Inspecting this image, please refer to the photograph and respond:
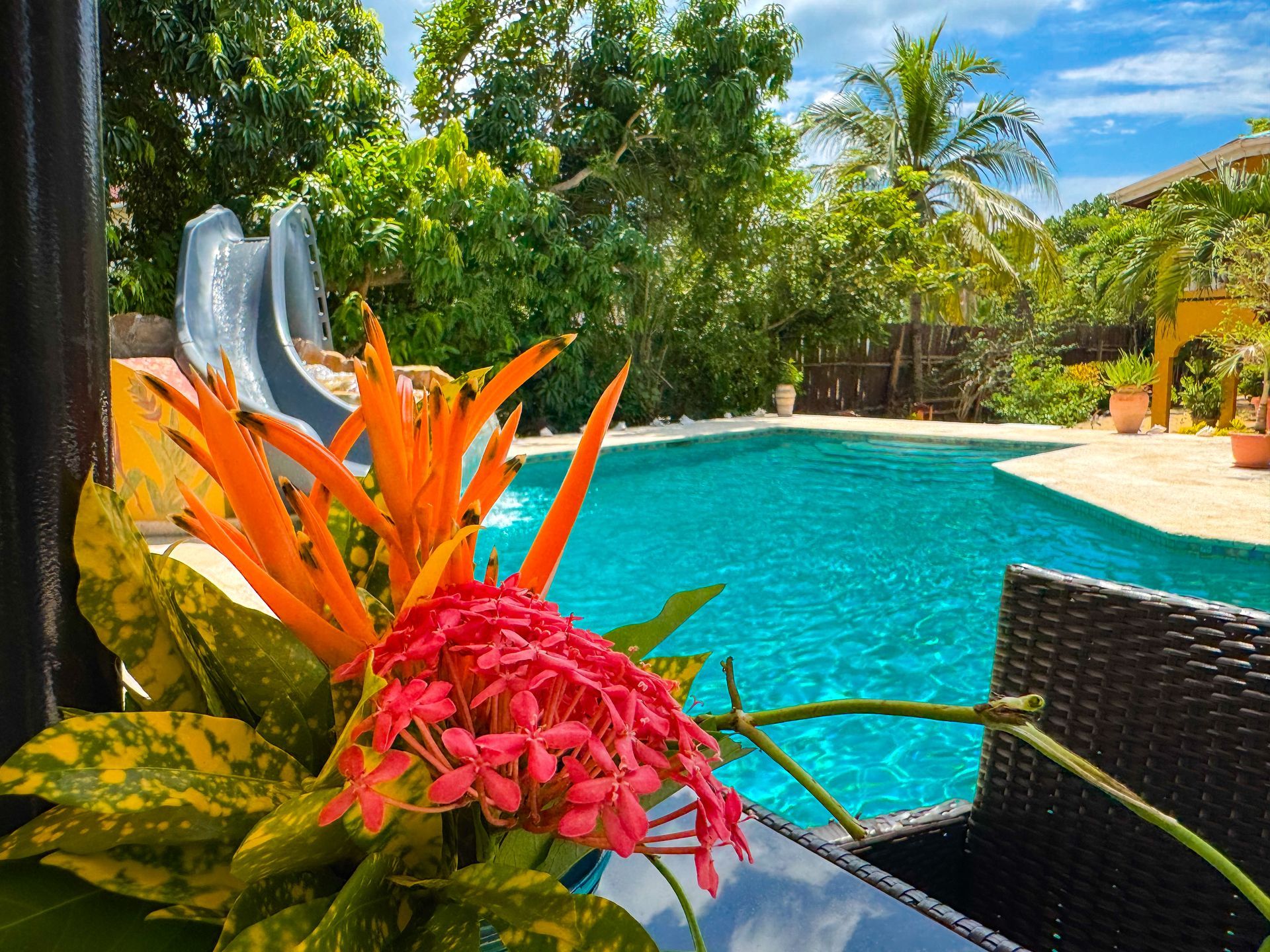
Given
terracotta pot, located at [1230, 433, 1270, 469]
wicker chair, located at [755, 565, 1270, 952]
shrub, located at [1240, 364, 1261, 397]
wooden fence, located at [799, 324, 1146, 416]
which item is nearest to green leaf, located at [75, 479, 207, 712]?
wicker chair, located at [755, 565, 1270, 952]

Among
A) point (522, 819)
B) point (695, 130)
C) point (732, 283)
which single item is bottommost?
point (522, 819)

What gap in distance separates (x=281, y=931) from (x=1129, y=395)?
14.1 m

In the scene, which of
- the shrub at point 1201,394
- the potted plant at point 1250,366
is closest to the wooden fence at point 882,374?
the shrub at point 1201,394

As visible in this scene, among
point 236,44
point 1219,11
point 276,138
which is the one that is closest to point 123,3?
point 236,44

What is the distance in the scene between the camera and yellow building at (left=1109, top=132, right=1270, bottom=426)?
511 inches

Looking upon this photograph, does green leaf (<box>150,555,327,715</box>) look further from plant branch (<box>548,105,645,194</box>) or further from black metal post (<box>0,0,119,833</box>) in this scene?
plant branch (<box>548,105,645,194</box>)

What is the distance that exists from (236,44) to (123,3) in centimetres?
107

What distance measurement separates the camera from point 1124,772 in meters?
1.16

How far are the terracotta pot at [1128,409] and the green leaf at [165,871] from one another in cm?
1396

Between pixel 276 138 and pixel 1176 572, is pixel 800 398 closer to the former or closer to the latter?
pixel 276 138

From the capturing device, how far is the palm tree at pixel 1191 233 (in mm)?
11789

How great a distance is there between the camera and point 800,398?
17578 millimetres

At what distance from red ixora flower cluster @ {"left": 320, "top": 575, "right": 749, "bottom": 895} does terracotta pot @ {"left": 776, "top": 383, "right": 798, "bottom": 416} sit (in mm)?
15332

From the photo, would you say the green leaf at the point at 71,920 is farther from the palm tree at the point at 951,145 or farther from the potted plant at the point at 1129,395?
the palm tree at the point at 951,145
